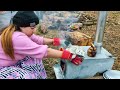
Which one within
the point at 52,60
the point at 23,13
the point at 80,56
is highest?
the point at 23,13

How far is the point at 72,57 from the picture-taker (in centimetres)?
226

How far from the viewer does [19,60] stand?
2314 millimetres

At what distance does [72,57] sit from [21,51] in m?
0.42

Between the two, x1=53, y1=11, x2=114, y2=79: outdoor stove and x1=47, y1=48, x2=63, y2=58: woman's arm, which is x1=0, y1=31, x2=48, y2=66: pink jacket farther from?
x1=53, y1=11, x2=114, y2=79: outdoor stove

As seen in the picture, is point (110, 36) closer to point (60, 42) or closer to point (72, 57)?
point (60, 42)

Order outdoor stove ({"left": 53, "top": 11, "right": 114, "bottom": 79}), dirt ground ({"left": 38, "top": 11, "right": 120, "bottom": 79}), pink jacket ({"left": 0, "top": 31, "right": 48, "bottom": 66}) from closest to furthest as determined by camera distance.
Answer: pink jacket ({"left": 0, "top": 31, "right": 48, "bottom": 66}) → outdoor stove ({"left": 53, "top": 11, "right": 114, "bottom": 79}) → dirt ground ({"left": 38, "top": 11, "right": 120, "bottom": 79})

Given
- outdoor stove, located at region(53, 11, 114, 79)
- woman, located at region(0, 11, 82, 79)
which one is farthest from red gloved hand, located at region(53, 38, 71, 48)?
woman, located at region(0, 11, 82, 79)

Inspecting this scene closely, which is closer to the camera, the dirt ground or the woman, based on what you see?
the woman

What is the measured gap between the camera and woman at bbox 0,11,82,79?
2.17 meters
